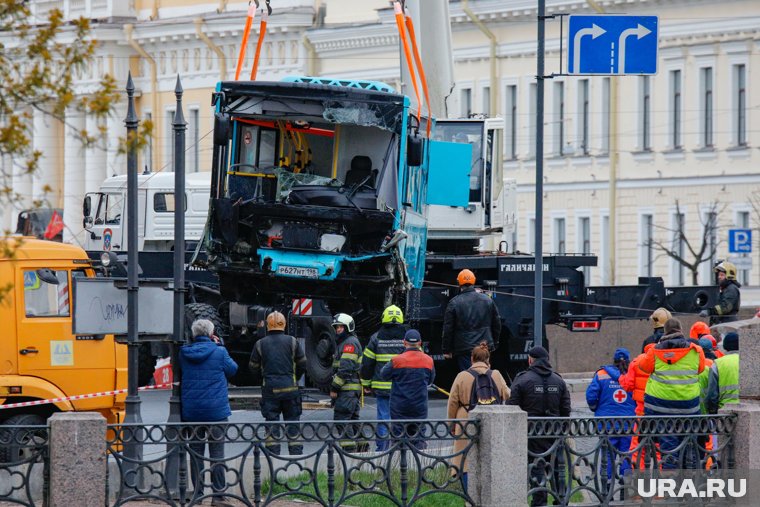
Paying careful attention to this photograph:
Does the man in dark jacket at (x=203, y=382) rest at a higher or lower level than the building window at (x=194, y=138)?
lower

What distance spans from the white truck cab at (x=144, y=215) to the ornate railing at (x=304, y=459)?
698 inches

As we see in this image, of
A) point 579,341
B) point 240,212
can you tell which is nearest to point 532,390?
point 240,212

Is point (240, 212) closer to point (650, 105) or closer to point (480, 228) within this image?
point (480, 228)

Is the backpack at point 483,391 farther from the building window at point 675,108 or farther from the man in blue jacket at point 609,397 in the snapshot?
the building window at point 675,108

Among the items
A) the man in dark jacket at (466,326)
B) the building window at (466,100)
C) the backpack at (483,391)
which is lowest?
the backpack at (483,391)

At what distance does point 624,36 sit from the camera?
1988 cm

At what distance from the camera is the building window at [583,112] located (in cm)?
5666

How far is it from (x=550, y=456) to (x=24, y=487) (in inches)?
151

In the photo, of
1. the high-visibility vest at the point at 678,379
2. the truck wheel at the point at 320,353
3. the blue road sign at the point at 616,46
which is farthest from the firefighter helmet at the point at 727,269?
the high-visibility vest at the point at 678,379

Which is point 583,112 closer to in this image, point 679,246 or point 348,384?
point 679,246

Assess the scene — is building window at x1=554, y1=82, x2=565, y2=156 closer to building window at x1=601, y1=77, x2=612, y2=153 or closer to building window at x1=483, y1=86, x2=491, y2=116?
building window at x1=601, y1=77, x2=612, y2=153

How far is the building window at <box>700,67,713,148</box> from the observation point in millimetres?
53062

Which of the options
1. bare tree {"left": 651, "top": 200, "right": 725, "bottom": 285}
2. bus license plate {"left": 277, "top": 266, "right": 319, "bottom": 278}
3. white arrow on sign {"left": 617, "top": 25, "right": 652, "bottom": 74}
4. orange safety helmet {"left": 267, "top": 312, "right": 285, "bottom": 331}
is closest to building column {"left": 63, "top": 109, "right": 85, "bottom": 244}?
bare tree {"left": 651, "top": 200, "right": 725, "bottom": 285}

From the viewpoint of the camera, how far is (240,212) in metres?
22.0
